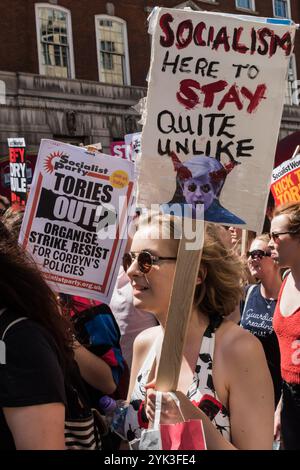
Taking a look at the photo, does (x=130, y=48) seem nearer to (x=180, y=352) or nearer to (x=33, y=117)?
(x=33, y=117)

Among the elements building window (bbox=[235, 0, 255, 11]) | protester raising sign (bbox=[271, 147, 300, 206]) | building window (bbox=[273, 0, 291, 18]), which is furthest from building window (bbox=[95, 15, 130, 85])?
protester raising sign (bbox=[271, 147, 300, 206])

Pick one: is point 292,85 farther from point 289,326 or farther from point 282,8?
point 289,326

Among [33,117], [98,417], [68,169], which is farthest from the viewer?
[33,117]

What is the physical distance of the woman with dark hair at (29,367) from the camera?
1616 millimetres

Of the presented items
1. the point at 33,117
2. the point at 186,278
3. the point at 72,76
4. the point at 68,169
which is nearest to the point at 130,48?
the point at 72,76

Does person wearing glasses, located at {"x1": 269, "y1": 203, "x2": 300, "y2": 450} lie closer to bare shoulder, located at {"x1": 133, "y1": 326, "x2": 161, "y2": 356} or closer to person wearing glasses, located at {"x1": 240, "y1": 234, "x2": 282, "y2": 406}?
person wearing glasses, located at {"x1": 240, "y1": 234, "x2": 282, "y2": 406}

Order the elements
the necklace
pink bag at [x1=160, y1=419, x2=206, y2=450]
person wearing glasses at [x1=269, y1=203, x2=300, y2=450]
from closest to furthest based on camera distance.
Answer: pink bag at [x1=160, y1=419, x2=206, y2=450]
person wearing glasses at [x1=269, y1=203, x2=300, y2=450]
the necklace

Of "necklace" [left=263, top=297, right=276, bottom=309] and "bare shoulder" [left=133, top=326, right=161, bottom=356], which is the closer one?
"bare shoulder" [left=133, top=326, right=161, bottom=356]

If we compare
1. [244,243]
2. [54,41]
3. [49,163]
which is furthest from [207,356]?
[54,41]

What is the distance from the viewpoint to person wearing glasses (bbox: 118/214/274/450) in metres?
2.14

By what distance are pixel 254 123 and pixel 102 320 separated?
1.21m

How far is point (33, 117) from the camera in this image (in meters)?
18.3

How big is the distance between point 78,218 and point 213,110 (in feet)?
3.74

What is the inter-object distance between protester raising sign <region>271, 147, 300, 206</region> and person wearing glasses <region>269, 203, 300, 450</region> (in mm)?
1248
